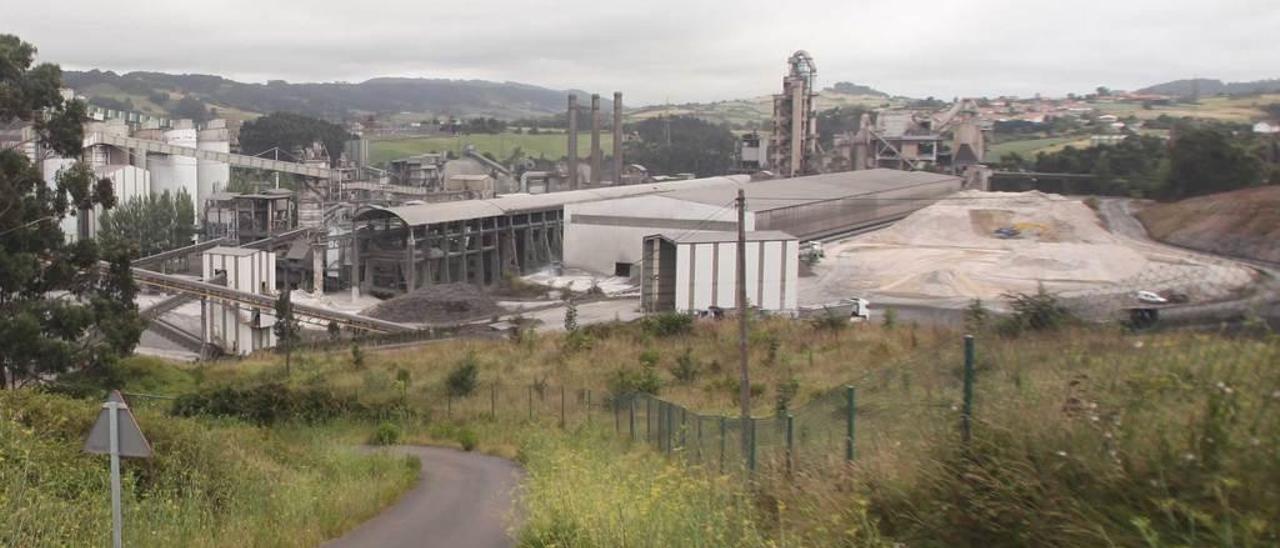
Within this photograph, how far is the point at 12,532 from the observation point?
21.5ft

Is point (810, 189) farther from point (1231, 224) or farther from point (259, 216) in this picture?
point (1231, 224)

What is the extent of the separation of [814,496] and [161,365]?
22.2 meters

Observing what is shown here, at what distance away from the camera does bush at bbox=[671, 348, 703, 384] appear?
2061 cm

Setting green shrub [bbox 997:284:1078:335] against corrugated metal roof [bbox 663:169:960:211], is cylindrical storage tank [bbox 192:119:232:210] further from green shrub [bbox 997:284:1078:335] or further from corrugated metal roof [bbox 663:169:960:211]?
green shrub [bbox 997:284:1078:335]

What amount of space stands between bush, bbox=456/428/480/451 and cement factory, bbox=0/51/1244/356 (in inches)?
439

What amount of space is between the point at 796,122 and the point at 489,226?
26126 millimetres

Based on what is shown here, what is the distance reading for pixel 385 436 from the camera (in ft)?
60.4

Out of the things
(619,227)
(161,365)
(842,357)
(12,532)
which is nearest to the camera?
(12,532)

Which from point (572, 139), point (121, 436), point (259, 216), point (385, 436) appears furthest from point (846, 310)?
point (572, 139)

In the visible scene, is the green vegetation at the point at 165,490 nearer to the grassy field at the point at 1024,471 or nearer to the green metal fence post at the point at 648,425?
the grassy field at the point at 1024,471

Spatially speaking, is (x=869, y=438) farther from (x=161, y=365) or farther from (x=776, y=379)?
(x=161, y=365)

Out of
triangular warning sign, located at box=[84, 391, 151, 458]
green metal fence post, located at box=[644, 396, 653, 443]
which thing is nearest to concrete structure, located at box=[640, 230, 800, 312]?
green metal fence post, located at box=[644, 396, 653, 443]

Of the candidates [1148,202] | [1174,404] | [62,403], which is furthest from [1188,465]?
[1148,202]

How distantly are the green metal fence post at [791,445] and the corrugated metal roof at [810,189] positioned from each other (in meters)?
36.8
